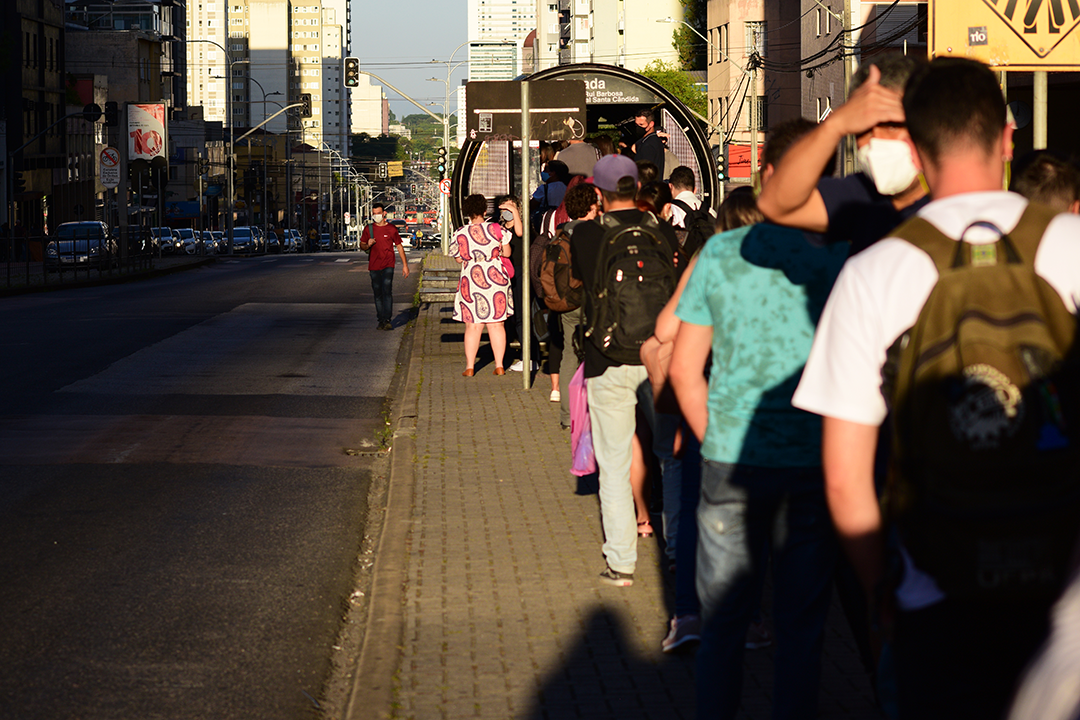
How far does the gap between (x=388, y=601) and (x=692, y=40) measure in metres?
84.8

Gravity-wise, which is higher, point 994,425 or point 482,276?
point 482,276

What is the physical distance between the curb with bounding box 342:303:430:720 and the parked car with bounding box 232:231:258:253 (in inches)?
2560

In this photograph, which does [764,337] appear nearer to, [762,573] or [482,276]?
[762,573]

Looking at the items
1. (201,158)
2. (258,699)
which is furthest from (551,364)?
(201,158)

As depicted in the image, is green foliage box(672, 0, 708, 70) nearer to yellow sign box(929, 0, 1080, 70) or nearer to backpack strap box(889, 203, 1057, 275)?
yellow sign box(929, 0, 1080, 70)

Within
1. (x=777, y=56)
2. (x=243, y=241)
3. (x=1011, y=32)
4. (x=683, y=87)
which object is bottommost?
(x=1011, y=32)

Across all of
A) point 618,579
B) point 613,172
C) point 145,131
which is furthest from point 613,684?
point 145,131

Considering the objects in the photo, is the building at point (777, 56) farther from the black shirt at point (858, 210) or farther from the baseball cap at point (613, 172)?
the black shirt at point (858, 210)

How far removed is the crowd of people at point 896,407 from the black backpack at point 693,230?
379 cm

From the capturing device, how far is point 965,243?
2.50 m

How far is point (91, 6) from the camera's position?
116 m

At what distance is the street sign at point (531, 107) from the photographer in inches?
509

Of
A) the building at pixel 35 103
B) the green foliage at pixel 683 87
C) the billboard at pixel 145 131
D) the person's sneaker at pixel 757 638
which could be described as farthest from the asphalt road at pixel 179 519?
the green foliage at pixel 683 87

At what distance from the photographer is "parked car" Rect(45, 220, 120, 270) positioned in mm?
38375
